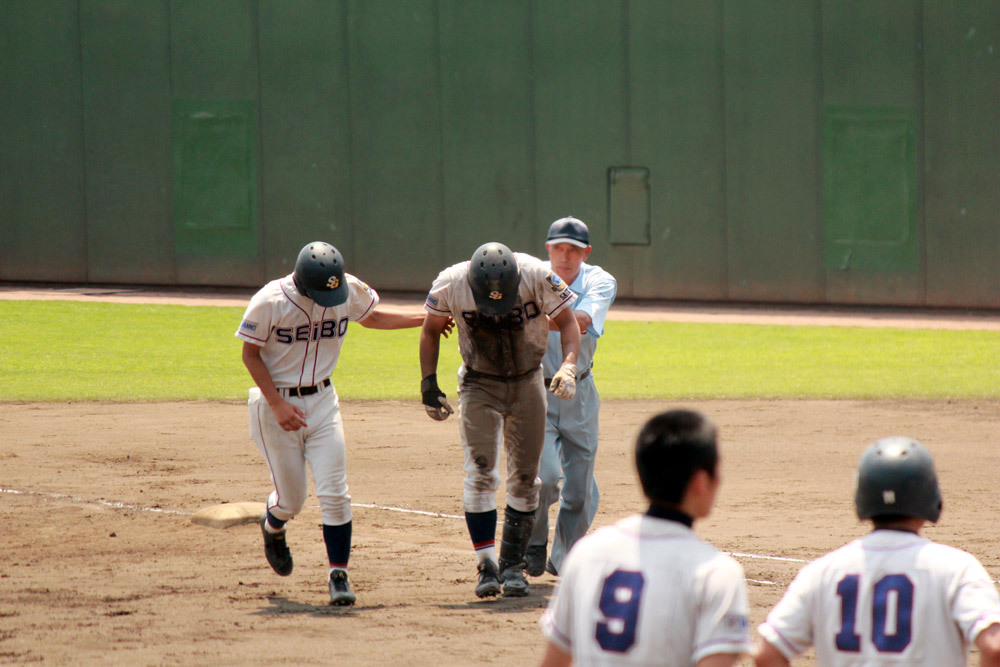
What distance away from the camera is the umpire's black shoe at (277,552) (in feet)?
21.7

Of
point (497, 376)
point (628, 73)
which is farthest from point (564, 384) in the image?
point (628, 73)

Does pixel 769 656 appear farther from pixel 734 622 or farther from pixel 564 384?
pixel 564 384

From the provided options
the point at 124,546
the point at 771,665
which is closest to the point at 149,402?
the point at 124,546

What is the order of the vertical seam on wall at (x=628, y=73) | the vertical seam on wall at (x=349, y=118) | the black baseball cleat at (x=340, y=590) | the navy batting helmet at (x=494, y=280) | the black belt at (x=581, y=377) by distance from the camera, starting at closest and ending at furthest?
the navy batting helmet at (x=494, y=280), the black baseball cleat at (x=340, y=590), the black belt at (x=581, y=377), the vertical seam on wall at (x=628, y=73), the vertical seam on wall at (x=349, y=118)

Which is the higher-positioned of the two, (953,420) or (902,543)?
(902,543)

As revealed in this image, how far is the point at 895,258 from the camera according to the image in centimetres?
2130

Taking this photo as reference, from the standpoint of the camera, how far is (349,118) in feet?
76.9

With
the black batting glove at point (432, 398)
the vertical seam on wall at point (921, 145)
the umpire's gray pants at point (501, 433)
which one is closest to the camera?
the umpire's gray pants at point (501, 433)

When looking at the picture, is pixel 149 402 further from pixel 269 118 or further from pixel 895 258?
pixel 895 258

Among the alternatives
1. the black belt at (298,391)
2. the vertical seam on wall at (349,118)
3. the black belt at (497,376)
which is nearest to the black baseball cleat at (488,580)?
the black belt at (497,376)

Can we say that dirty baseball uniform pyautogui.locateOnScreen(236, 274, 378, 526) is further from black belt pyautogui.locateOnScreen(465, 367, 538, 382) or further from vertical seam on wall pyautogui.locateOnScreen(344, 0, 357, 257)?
vertical seam on wall pyautogui.locateOnScreen(344, 0, 357, 257)

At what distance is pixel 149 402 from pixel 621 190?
11476 mm

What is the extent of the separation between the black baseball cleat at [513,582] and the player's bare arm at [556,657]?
3.64 meters

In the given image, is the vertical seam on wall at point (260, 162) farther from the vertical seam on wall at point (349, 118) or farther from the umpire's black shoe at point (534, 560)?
the umpire's black shoe at point (534, 560)
